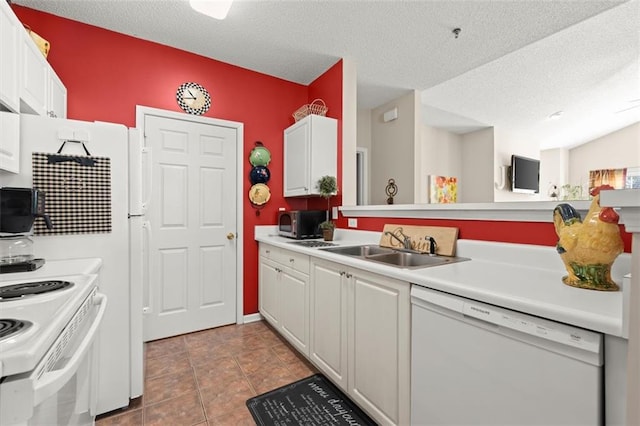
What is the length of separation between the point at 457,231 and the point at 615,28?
229 cm

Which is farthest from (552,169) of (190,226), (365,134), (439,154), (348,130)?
(190,226)

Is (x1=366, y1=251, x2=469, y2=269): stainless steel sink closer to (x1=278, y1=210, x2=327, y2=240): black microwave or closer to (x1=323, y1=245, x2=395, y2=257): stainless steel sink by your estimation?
(x1=323, y1=245, x2=395, y2=257): stainless steel sink

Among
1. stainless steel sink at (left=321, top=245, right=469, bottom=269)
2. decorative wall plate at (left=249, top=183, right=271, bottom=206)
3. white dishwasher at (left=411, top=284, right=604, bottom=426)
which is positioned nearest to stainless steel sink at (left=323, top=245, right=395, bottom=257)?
stainless steel sink at (left=321, top=245, right=469, bottom=269)

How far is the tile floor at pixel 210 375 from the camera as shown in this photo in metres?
1.63

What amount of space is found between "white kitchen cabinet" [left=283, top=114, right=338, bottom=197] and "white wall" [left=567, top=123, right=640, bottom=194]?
10.0 ft

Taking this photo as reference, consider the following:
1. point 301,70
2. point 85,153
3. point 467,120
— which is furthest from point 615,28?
point 85,153

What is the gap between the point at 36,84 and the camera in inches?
68.4

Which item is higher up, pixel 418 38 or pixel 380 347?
pixel 418 38

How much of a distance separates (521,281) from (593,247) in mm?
261

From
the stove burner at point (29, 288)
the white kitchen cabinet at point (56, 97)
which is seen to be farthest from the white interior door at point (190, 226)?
the stove burner at point (29, 288)

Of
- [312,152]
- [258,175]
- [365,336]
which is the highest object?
[312,152]

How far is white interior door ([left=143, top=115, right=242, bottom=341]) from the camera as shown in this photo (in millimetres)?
2598

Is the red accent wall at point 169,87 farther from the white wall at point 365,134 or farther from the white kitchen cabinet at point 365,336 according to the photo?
the white kitchen cabinet at point 365,336

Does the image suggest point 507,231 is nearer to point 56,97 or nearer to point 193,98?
point 193,98
